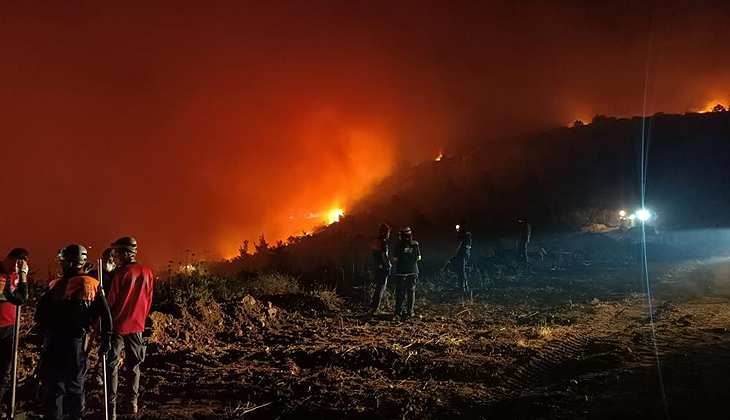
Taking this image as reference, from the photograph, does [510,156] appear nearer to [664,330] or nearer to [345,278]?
[345,278]

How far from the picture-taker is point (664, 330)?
27.5 ft

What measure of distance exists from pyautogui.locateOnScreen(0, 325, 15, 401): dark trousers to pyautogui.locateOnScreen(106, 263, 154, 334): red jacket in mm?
1377

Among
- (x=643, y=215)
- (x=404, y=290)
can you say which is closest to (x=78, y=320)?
(x=404, y=290)

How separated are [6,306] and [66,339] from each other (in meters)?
1.44

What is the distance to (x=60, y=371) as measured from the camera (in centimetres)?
465

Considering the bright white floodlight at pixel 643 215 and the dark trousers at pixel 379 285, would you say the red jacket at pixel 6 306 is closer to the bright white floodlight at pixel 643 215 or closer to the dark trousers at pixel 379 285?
the dark trousers at pixel 379 285

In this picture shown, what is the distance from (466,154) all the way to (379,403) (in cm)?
4905

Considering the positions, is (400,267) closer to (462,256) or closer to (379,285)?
(379,285)

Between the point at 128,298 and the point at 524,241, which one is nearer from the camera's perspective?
the point at 128,298

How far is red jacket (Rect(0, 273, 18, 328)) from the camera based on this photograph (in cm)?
542

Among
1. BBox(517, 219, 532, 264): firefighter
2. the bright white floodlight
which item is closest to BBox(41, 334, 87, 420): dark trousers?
BBox(517, 219, 532, 264): firefighter

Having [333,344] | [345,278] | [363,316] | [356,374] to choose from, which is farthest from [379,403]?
[345,278]

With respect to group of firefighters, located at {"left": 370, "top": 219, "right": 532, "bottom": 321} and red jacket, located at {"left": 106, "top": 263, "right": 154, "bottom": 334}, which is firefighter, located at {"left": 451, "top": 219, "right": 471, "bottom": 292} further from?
red jacket, located at {"left": 106, "top": 263, "right": 154, "bottom": 334}

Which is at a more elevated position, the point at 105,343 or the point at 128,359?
the point at 105,343
